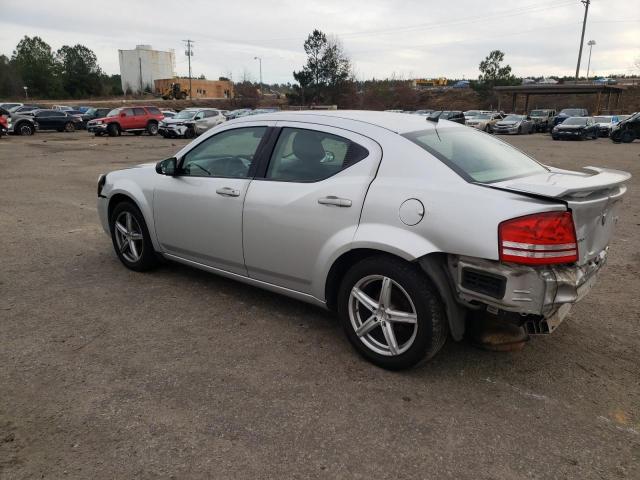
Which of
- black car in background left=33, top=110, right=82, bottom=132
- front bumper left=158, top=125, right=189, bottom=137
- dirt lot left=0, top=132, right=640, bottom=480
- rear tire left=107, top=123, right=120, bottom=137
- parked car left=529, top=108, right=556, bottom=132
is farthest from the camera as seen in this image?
parked car left=529, top=108, right=556, bottom=132

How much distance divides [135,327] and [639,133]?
29.5m

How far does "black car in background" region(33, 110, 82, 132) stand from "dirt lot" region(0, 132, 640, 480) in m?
30.8

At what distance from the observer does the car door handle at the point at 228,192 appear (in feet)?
13.0

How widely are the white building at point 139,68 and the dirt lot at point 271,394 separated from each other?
11067cm

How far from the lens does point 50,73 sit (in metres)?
90.5

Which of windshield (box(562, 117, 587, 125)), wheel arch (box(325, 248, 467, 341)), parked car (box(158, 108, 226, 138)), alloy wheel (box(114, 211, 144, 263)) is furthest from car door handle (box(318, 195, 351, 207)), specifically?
windshield (box(562, 117, 587, 125))

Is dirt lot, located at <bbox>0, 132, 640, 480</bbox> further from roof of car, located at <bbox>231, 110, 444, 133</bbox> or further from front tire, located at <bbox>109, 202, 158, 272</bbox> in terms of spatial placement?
roof of car, located at <bbox>231, 110, 444, 133</bbox>

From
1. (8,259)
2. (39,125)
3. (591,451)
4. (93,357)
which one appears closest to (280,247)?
(93,357)

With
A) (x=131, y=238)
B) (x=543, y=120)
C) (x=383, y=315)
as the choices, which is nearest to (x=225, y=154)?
(x=131, y=238)

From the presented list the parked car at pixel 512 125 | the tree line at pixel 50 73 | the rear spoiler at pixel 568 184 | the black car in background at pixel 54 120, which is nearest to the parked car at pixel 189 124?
the black car in background at pixel 54 120

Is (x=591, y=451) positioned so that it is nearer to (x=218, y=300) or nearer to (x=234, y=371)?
(x=234, y=371)

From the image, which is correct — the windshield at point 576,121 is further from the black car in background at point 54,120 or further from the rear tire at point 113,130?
the black car in background at point 54,120

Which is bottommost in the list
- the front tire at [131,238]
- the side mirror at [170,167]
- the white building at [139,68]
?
the front tire at [131,238]

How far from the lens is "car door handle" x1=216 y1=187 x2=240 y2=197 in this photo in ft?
13.0
